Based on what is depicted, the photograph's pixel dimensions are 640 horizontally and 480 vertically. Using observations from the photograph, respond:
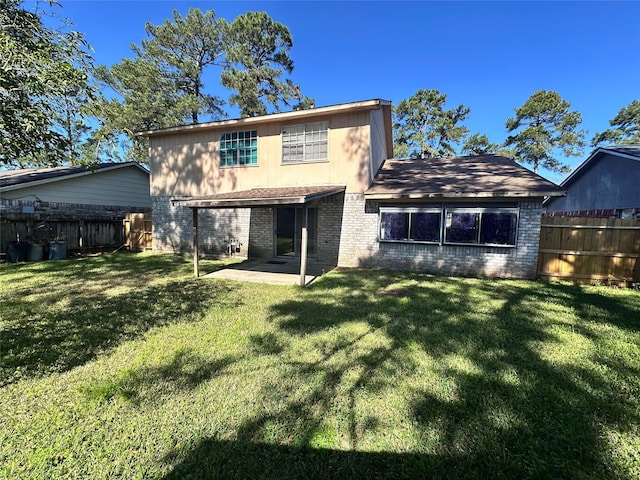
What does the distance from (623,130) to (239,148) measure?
1433 inches

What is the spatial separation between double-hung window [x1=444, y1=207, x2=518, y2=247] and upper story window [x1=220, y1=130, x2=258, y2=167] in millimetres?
7647

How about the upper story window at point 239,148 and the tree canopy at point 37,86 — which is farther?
the upper story window at point 239,148

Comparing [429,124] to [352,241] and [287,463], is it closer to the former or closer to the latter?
→ [352,241]

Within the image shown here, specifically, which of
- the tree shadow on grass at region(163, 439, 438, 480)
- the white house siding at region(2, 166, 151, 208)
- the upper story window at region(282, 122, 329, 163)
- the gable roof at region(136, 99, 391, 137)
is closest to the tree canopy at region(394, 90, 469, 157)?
the gable roof at region(136, 99, 391, 137)

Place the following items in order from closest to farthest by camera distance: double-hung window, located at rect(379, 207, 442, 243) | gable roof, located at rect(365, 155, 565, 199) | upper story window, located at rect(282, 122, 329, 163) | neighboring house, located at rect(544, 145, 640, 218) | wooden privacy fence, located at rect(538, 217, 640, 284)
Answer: wooden privacy fence, located at rect(538, 217, 640, 284) < gable roof, located at rect(365, 155, 565, 199) < double-hung window, located at rect(379, 207, 442, 243) < upper story window, located at rect(282, 122, 329, 163) < neighboring house, located at rect(544, 145, 640, 218)

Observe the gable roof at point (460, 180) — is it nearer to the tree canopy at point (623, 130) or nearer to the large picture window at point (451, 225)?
the large picture window at point (451, 225)

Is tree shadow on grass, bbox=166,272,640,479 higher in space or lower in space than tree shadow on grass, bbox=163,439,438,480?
higher

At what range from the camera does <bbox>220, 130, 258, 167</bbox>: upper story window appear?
443 inches

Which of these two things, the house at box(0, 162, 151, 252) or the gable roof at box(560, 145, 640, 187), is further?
the gable roof at box(560, 145, 640, 187)

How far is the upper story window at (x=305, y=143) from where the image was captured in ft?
33.8

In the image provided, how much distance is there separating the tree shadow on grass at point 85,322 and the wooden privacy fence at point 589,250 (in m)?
9.05

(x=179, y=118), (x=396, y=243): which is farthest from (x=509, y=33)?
(x=179, y=118)

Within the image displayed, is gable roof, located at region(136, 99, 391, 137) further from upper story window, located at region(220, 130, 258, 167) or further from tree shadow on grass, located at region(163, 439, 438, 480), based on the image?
tree shadow on grass, located at region(163, 439, 438, 480)

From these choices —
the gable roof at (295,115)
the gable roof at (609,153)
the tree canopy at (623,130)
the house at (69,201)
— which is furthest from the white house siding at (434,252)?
the tree canopy at (623,130)
